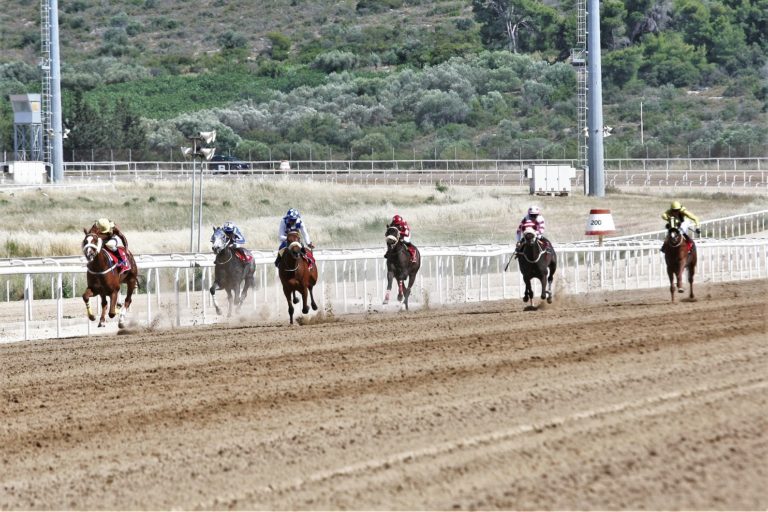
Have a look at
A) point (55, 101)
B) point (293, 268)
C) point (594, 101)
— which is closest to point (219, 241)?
point (293, 268)

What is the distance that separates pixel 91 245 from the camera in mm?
16594

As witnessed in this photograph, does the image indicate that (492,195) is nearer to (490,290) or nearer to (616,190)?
(616,190)

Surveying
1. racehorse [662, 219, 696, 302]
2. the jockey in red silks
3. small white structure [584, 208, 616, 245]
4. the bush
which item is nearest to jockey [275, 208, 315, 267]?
the jockey in red silks

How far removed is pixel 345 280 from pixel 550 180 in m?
32.3

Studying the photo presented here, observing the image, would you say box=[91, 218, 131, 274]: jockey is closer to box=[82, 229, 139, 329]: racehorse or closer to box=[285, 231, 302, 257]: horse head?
box=[82, 229, 139, 329]: racehorse

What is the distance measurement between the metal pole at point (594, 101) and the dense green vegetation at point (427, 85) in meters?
18.7

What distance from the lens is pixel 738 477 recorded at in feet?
20.8

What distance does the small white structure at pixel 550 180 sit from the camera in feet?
174

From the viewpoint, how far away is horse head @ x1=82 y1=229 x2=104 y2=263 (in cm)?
1655

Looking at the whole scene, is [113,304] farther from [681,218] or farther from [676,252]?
[681,218]

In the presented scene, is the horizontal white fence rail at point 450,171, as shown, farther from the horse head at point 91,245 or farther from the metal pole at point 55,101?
the horse head at point 91,245

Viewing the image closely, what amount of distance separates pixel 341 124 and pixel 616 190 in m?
32.7

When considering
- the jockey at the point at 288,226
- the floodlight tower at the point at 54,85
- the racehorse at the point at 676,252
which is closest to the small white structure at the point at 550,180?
the floodlight tower at the point at 54,85

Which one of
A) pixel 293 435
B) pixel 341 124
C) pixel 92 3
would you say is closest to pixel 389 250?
pixel 293 435
